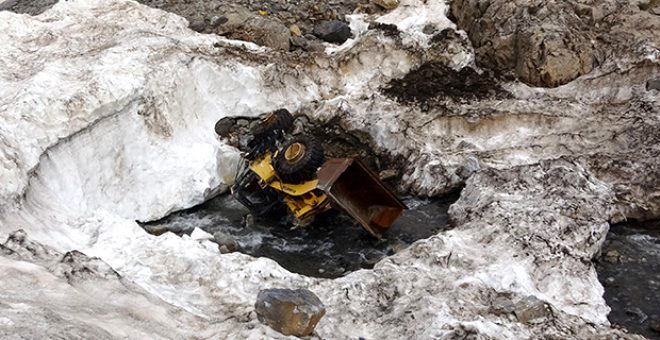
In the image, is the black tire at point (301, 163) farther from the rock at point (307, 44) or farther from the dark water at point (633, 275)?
the rock at point (307, 44)

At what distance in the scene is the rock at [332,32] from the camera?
10.8 meters

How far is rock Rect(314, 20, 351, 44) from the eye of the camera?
10.8 meters

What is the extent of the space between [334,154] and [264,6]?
421 cm

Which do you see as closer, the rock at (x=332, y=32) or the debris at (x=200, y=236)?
the debris at (x=200, y=236)

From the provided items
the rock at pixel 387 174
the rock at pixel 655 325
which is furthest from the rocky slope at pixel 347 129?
the rock at pixel 655 325

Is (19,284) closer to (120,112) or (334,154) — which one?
(120,112)

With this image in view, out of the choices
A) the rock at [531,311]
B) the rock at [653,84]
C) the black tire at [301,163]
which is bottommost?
the rock at [531,311]

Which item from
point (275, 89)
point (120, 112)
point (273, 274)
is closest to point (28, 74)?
point (120, 112)

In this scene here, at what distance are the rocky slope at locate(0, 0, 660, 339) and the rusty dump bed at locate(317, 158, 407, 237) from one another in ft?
2.66

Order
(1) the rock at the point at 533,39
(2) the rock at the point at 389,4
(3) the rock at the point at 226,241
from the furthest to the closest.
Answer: (2) the rock at the point at 389,4 < (1) the rock at the point at 533,39 < (3) the rock at the point at 226,241

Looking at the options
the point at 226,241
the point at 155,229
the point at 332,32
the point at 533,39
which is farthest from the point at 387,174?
the point at 332,32

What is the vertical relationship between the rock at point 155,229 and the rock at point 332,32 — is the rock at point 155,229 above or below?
below

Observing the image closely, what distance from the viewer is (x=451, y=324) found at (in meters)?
4.88

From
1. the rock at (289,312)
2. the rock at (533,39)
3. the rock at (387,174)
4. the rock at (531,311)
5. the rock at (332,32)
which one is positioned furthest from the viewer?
the rock at (332,32)
